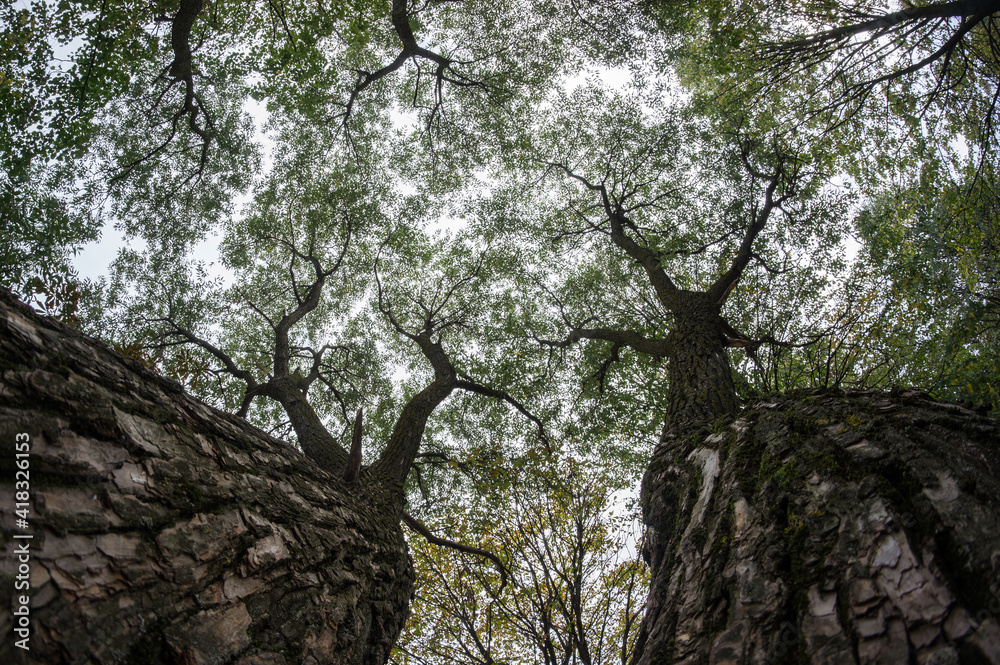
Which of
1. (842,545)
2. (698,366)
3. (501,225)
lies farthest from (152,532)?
(501,225)

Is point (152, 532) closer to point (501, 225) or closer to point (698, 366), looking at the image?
point (698, 366)

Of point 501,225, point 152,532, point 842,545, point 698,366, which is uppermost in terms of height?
point 501,225

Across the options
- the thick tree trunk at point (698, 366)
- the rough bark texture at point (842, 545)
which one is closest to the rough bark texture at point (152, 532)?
the rough bark texture at point (842, 545)

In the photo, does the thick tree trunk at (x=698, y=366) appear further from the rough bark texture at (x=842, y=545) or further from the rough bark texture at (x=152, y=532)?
the rough bark texture at (x=152, y=532)

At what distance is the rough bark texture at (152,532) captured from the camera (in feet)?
6.08

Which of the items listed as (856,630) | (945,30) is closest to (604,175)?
(945,30)

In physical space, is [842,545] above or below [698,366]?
below

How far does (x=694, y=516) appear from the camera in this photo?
3482 millimetres

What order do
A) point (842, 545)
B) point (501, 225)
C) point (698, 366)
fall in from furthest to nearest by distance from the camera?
point (501, 225) < point (698, 366) < point (842, 545)

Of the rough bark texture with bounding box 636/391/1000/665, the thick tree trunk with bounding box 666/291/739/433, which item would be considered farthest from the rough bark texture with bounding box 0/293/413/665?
the thick tree trunk with bounding box 666/291/739/433

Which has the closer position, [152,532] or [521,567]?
[152,532]

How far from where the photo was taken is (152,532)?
229 cm

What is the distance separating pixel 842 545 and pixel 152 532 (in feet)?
11.0

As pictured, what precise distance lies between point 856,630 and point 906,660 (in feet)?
0.73
